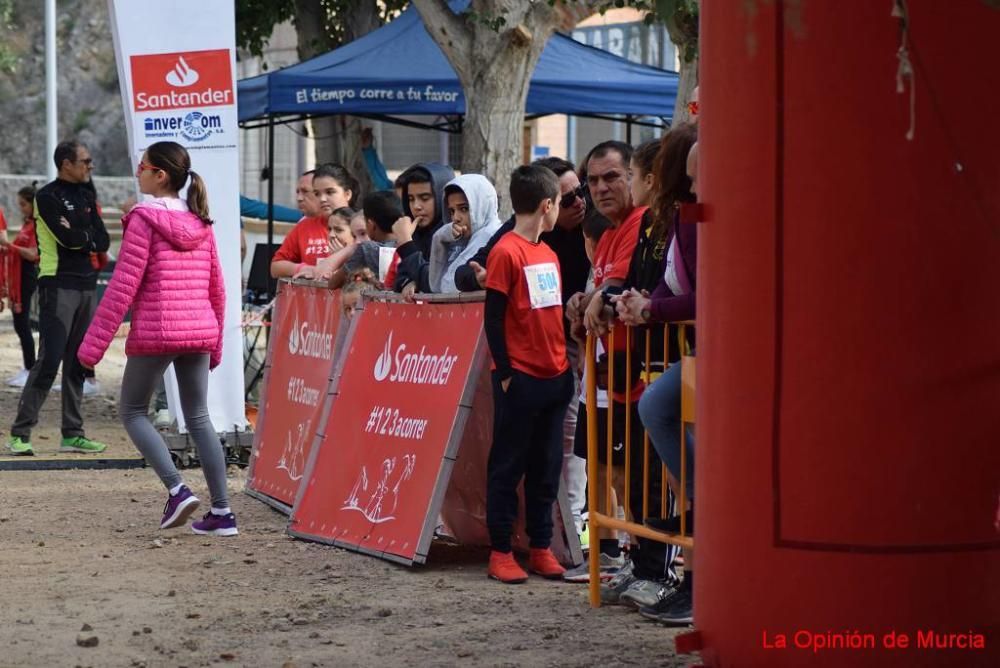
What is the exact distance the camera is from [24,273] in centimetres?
1642

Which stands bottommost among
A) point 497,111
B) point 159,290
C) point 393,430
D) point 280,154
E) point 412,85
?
point 393,430

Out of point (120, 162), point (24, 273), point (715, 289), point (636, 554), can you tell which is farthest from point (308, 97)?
point (120, 162)

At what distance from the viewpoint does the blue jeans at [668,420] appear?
591cm

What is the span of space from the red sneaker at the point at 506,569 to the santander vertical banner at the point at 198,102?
14.5ft

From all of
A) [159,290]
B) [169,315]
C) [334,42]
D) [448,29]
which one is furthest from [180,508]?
[334,42]

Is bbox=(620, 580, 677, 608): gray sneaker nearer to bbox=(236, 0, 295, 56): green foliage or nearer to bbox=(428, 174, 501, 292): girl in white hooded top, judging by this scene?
bbox=(428, 174, 501, 292): girl in white hooded top

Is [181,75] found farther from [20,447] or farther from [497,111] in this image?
[497,111]

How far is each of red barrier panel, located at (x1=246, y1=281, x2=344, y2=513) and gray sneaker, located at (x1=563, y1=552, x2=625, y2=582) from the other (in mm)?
1940

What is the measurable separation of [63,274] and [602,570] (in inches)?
231

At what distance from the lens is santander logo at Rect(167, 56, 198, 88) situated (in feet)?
36.4

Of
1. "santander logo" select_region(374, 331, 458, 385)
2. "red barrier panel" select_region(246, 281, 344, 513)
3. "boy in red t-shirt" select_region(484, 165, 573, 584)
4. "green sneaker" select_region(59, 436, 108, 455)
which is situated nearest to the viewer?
"boy in red t-shirt" select_region(484, 165, 573, 584)

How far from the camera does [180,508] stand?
8367 mm

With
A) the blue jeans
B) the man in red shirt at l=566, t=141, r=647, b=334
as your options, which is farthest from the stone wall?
the blue jeans

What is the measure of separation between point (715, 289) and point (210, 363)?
4.21 m
